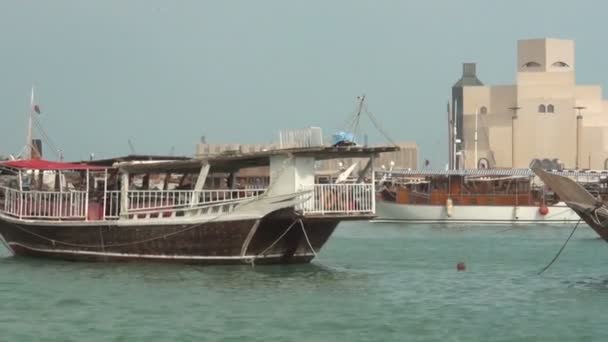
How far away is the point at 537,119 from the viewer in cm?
8556

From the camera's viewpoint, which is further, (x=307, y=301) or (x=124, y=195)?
(x=124, y=195)

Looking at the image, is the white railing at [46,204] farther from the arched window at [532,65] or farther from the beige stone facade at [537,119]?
the arched window at [532,65]

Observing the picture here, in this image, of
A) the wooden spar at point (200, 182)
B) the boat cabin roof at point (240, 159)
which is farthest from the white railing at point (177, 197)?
the boat cabin roof at point (240, 159)

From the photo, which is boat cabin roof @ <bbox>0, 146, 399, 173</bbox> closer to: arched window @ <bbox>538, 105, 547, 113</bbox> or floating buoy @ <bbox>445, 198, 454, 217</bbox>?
floating buoy @ <bbox>445, 198, 454, 217</bbox>

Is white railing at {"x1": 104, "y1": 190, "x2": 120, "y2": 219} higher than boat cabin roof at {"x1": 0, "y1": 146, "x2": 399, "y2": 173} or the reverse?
the reverse

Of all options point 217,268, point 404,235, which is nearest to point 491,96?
point 404,235

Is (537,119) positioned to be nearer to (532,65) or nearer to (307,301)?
(532,65)

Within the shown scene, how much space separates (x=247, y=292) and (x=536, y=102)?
65.9 m

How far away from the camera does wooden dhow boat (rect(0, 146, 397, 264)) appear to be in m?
25.6

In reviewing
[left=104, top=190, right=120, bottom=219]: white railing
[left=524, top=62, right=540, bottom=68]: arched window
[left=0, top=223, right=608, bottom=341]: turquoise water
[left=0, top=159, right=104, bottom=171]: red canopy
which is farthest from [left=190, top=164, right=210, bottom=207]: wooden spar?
[left=524, top=62, right=540, bottom=68]: arched window

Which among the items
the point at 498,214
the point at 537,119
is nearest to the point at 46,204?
the point at 498,214

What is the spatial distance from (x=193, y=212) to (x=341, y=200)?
3.26 metres

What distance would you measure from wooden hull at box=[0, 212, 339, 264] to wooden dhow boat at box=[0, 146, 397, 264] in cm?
2

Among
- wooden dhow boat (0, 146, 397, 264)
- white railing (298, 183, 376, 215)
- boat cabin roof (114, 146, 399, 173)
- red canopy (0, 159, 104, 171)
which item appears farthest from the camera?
red canopy (0, 159, 104, 171)
